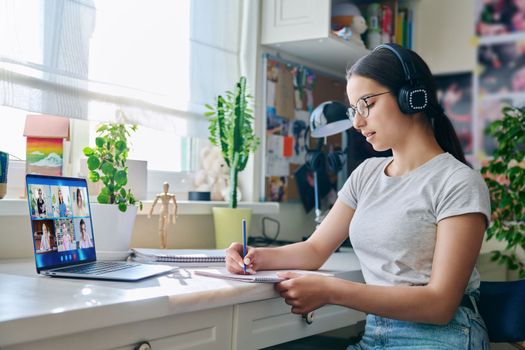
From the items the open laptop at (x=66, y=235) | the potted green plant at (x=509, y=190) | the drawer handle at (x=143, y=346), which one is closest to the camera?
the drawer handle at (x=143, y=346)

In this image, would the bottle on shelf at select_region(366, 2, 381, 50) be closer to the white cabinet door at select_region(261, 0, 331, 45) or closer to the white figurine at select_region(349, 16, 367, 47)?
the white figurine at select_region(349, 16, 367, 47)

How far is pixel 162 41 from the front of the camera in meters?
1.99

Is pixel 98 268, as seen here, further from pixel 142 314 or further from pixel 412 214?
pixel 412 214

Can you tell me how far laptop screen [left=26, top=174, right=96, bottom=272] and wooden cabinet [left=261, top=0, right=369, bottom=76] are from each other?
1088 mm

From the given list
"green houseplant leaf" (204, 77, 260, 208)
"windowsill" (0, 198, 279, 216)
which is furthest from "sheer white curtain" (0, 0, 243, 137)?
"windowsill" (0, 198, 279, 216)

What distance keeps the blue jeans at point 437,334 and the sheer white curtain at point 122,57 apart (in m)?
0.96

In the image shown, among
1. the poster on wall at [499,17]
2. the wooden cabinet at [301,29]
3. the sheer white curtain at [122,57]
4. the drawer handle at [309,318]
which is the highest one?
the poster on wall at [499,17]

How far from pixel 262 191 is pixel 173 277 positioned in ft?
3.50

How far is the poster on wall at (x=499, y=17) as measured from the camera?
8.91 ft

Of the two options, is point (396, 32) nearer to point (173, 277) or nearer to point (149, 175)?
point (149, 175)

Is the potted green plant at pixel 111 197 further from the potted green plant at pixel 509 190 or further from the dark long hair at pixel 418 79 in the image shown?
the potted green plant at pixel 509 190

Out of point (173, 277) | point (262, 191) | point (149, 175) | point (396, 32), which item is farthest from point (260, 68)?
point (173, 277)

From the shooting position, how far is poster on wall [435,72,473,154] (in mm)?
2812

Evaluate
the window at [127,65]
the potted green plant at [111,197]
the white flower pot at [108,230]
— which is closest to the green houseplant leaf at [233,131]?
the window at [127,65]
